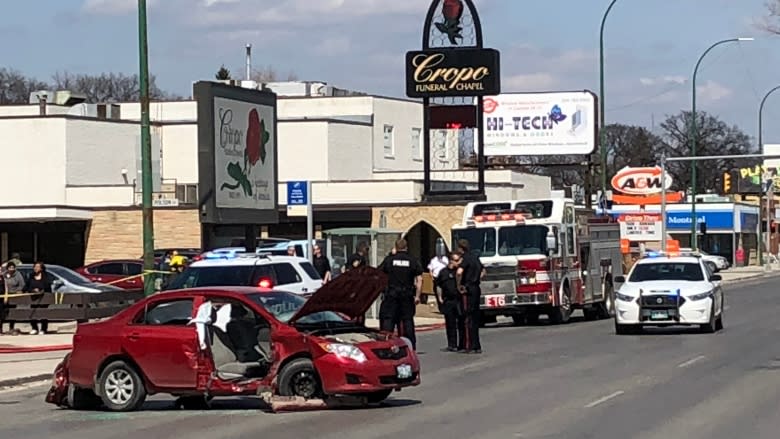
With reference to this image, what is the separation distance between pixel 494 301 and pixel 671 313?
18.8 feet

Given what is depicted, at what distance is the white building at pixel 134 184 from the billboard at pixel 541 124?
6.58ft

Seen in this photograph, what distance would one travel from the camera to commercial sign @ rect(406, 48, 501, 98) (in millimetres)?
49188

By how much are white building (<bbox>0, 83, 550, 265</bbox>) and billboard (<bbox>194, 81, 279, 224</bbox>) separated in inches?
714

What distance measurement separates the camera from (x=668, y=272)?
3012 centimetres

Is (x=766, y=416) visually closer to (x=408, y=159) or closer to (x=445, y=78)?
(x=445, y=78)

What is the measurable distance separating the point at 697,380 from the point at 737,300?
2941 cm

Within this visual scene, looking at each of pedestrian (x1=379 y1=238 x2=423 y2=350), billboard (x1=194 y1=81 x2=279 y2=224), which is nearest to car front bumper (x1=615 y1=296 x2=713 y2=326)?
pedestrian (x1=379 y1=238 x2=423 y2=350)

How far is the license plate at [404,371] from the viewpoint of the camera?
641 inches

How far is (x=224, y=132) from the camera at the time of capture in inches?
1257

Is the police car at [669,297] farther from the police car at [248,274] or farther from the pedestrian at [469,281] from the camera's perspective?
the police car at [248,274]

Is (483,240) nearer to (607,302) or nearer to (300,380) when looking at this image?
(607,302)

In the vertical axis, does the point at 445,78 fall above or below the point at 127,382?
above

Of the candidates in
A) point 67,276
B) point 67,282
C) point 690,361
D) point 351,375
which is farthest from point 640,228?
point 351,375

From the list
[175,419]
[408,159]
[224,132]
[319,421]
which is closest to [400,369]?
[319,421]
